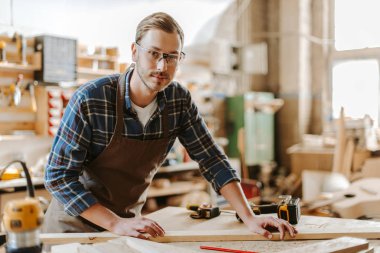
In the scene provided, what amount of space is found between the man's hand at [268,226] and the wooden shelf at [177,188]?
2792 mm

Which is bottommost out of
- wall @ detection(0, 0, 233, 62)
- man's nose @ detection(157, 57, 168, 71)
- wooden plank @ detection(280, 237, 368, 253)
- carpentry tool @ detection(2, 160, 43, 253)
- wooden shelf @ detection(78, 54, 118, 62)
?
wooden plank @ detection(280, 237, 368, 253)

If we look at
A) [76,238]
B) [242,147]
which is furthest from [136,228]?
[242,147]

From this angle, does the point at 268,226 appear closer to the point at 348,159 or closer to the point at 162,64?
the point at 162,64

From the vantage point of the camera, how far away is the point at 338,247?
1308 mm

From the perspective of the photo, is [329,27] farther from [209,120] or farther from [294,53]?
[209,120]

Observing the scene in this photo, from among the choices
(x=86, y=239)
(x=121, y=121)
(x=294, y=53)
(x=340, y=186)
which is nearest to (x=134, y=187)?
(x=121, y=121)

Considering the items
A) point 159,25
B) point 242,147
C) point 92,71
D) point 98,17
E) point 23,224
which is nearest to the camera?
point 23,224

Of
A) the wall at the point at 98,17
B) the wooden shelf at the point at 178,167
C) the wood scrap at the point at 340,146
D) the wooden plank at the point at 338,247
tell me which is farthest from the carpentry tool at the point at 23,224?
the wood scrap at the point at 340,146

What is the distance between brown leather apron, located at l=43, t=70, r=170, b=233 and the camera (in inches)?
68.4

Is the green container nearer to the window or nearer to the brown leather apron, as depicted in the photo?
the window

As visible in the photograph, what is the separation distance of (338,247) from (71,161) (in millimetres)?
942

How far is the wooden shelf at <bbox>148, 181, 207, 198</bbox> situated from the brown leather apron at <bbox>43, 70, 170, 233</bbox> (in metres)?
2.49

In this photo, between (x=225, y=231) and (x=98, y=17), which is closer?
(x=225, y=231)

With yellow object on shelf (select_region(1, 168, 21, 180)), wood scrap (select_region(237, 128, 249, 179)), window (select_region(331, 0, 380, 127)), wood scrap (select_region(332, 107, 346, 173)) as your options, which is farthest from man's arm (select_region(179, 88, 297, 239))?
window (select_region(331, 0, 380, 127))
